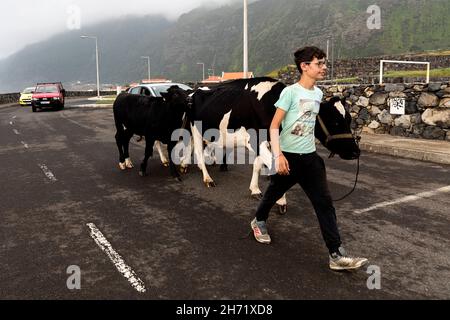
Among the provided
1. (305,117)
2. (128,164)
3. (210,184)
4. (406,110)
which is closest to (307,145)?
(305,117)

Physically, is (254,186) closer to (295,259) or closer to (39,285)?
(295,259)

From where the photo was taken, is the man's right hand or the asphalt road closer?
the asphalt road

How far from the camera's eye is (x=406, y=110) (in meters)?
12.6

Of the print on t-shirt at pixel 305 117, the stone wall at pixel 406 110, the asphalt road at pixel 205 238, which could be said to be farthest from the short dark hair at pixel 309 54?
the stone wall at pixel 406 110

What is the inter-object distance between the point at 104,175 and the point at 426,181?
21.6ft

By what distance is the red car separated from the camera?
31.4m

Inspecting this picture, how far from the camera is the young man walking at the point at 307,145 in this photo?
162 inches

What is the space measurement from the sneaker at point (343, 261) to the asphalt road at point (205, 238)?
9 cm

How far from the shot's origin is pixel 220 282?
4.02 meters

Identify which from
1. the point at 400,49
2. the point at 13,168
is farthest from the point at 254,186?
the point at 400,49

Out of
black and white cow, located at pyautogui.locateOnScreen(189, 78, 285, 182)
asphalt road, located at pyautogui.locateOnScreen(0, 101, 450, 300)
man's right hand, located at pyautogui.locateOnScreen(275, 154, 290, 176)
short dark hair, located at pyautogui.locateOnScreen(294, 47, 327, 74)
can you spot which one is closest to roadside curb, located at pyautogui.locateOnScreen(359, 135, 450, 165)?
asphalt road, located at pyautogui.locateOnScreen(0, 101, 450, 300)

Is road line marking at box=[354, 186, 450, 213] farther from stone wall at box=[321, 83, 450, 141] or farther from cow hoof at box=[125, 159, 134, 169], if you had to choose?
cow hoof at box=[125, 159, 134, 169]

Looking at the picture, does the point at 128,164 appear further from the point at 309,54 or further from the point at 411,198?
the point at 309,54

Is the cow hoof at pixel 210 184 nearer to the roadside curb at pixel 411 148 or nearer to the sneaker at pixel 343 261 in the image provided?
the sneaker at pixel 343 261
